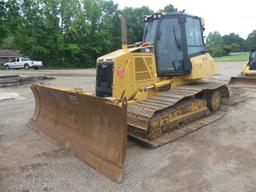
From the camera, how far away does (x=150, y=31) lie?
274 inches

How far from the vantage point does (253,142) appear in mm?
5531

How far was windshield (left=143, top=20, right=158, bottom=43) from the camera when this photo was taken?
6.83 metres

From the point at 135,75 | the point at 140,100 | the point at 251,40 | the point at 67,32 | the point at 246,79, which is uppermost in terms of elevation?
the point at 251,40

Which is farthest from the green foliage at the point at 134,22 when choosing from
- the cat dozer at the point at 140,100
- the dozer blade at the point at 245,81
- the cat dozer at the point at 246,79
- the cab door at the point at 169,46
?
the cab door at the point at 169,46

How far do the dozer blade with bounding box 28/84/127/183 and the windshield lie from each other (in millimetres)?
2449

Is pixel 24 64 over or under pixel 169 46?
over

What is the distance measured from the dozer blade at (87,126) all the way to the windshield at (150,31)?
2.45 metres

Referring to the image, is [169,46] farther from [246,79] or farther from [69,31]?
[69,31]

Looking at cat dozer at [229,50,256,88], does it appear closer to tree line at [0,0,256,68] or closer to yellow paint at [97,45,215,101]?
yellow paint at [97,45,215,101]

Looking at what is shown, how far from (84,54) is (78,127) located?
33.1 meters

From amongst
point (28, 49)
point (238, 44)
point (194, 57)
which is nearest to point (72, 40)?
point (28, 49)

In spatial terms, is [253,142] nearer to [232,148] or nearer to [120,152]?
[232,148]

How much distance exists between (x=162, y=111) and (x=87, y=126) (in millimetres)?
1488

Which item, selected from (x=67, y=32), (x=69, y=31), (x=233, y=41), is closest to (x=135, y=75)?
(x=69, y=31)
